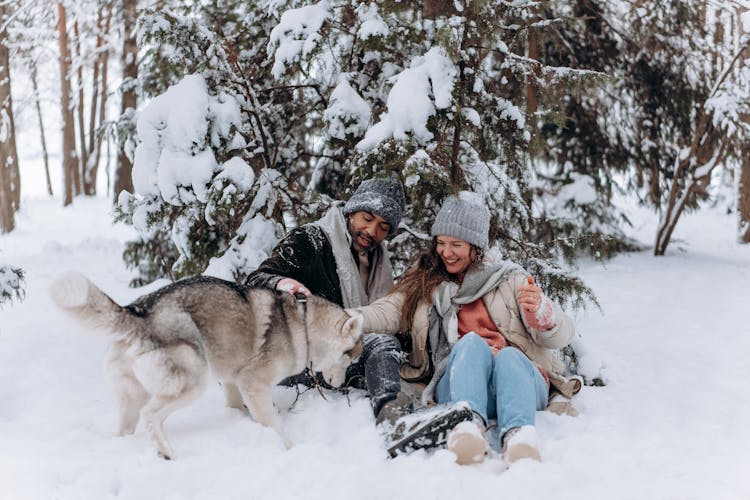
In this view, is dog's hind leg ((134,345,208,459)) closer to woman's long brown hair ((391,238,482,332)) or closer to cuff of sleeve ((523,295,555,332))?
woman's long brown hair ((391,238,482,332))

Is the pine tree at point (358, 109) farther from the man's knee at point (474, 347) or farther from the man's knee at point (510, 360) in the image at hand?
the man's knee at point (510, 360)

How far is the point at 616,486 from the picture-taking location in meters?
2.82

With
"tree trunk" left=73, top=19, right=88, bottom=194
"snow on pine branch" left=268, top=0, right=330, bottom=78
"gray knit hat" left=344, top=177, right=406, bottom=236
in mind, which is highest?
"snow on pine branch" left=268, top=0, right=330, bottom=78

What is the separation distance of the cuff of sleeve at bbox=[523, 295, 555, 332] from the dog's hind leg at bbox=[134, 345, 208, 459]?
1.99 metres

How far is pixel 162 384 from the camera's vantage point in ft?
10.0

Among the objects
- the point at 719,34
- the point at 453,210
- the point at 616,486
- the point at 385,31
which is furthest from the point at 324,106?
the point at 719,34

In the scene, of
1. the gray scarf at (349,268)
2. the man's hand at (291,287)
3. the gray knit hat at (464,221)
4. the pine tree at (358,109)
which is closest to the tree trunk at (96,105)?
the pine tree at (358,109)

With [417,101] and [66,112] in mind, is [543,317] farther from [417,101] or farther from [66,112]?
[66,112]

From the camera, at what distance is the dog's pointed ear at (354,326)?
3727mm

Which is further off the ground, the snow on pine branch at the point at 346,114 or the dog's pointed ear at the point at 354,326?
the snow on pine branch at the point at 346,114

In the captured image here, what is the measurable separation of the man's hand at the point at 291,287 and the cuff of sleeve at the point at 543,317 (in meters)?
1.42

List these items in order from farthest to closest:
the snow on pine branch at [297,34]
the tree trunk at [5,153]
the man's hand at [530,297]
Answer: the tree trunk at [5,153], the snow on pine branch at [297,34], the man's hand at [530,297]

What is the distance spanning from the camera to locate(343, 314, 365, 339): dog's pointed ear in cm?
373

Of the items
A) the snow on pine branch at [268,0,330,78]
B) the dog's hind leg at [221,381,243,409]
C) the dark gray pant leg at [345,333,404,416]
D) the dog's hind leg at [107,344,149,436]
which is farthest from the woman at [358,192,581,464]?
the snow on pine branch at [268,0,330,78]
